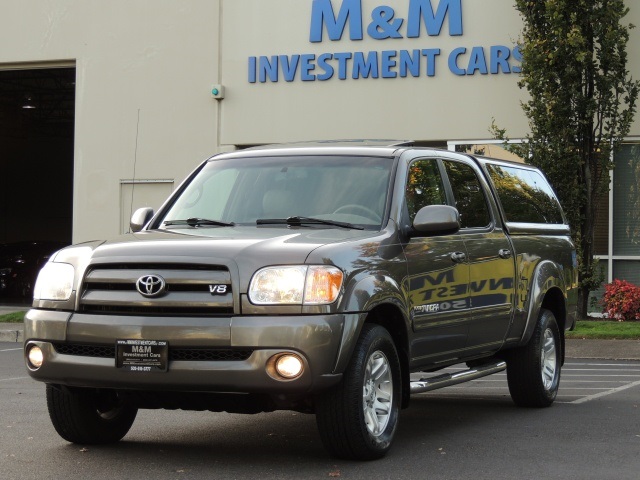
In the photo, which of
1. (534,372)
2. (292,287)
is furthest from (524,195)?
(292,287)

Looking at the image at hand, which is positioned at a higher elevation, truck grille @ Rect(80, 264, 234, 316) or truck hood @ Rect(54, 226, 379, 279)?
truck hood @ Rect(54, 226, 379, 279)

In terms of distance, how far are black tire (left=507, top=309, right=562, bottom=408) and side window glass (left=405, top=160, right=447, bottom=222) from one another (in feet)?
5.94

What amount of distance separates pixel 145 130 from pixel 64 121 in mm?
26232

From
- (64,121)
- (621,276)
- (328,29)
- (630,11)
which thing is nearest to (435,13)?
(328,29)

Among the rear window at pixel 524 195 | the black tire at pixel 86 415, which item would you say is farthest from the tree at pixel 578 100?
the black tire at pixel 86 415

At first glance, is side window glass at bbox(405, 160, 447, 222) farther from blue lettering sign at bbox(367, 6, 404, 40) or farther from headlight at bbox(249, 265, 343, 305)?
blue lettering sign at bbox(367, 6, 404, 40)

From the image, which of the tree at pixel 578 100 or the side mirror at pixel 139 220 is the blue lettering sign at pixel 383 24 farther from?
the side mirror at pixel 139 220

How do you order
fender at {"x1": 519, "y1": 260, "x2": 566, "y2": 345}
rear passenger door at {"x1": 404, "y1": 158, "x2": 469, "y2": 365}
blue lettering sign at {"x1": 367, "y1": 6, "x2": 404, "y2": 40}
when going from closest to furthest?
rear passenger door at {"x1": 404, "y1": 158, "x2": 469, "y2": 365} < fender at {"x1": 519, "y1": 260, "x2": 566, "y2": 345} < blue lettering sign at {"x1": 367, "y1": 6, "x2": 404, "y2": 40}

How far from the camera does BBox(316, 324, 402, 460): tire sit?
6883 mm

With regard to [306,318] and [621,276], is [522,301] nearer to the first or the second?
[306,318]

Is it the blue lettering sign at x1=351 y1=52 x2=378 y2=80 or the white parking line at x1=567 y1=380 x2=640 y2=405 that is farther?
the blue lettering sign at x1=351 y1=52 x2=378 y2=80

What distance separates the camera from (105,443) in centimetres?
791

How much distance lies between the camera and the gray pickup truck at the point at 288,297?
671cm

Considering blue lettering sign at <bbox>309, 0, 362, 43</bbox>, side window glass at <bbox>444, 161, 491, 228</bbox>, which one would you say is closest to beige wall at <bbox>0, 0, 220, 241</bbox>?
blue lettering sign at <bbox>309, 0, 362, 43</bbox>
